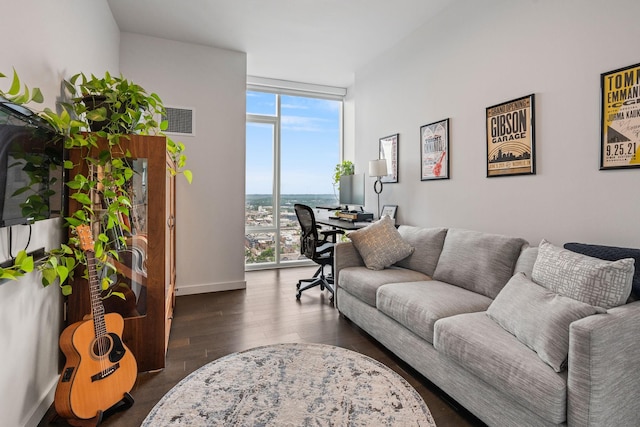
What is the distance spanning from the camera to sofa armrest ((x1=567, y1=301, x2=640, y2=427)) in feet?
4.09

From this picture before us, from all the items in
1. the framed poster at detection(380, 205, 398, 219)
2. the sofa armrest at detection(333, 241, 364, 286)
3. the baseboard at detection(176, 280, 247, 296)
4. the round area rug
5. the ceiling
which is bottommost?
the baseboard at detection(176, 280, 247, 296)

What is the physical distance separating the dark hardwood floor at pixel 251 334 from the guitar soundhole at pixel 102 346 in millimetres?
322

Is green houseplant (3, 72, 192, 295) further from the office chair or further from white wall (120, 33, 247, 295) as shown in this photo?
the office chair

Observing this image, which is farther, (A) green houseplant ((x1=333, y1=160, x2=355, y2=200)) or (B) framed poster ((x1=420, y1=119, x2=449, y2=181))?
(A) green houseplant ((x1=333, y1=160, x2=355, y2=200))

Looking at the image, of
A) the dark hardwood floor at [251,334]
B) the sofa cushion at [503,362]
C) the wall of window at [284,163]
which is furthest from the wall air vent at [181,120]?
the sofa cushion at [503,362]

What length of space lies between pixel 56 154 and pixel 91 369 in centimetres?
112

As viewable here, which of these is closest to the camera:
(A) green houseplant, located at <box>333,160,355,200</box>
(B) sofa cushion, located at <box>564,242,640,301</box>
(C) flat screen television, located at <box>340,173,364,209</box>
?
(B) sofa cushion, located at <box>564,242,640,301</box>

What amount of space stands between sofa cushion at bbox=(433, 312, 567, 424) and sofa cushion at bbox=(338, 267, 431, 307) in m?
0.75

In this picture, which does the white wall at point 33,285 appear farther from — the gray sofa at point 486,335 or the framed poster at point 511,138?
the framed poster at point 511,138

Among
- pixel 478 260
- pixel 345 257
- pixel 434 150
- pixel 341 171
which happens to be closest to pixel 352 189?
pixel 341 171

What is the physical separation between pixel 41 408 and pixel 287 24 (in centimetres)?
363

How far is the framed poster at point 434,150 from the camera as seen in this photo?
314 centimetres

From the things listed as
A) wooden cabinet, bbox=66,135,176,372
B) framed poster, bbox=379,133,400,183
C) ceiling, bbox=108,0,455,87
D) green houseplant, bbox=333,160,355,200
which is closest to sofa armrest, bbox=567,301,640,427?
wooden cabinet, bbox=66,135,176,372

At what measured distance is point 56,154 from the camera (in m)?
1.72
